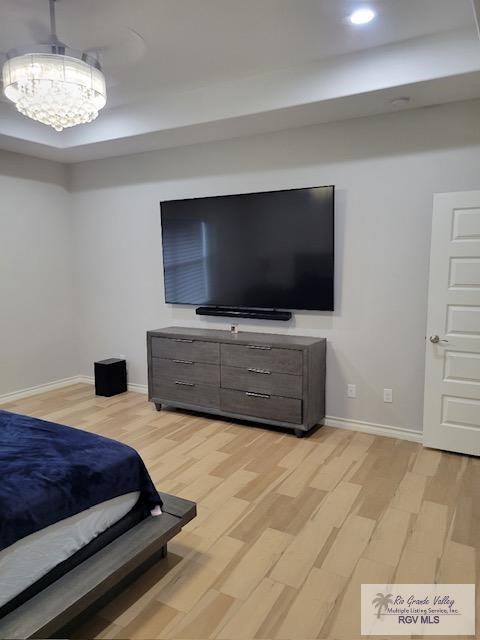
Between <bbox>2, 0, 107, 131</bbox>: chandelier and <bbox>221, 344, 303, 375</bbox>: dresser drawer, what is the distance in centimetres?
216

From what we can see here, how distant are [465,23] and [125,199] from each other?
352cm

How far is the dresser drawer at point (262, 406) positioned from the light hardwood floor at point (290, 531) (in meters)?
0.17

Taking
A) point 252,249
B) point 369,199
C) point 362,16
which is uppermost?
point 362,16

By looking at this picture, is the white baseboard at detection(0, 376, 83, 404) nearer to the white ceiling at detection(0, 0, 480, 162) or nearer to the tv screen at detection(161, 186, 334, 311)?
the tv screen at detection(161, 186, 334, 311)

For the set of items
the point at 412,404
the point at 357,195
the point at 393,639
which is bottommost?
the point at 393,639

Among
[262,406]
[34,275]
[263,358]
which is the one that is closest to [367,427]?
[262,406]

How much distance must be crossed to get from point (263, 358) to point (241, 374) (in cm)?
28

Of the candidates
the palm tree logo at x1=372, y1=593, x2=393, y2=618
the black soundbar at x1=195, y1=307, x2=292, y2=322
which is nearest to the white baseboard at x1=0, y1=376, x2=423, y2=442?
the black soundbar at x1=195, y1=307, x2=292, y2=322

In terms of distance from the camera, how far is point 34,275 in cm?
504

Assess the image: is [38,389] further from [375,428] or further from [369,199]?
[369,199]

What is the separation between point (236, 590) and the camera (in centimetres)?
202

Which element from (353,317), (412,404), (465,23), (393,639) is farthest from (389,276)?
(393,639)

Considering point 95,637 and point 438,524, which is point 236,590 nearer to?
point 95,637

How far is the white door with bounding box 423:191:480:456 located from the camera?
317 cm
